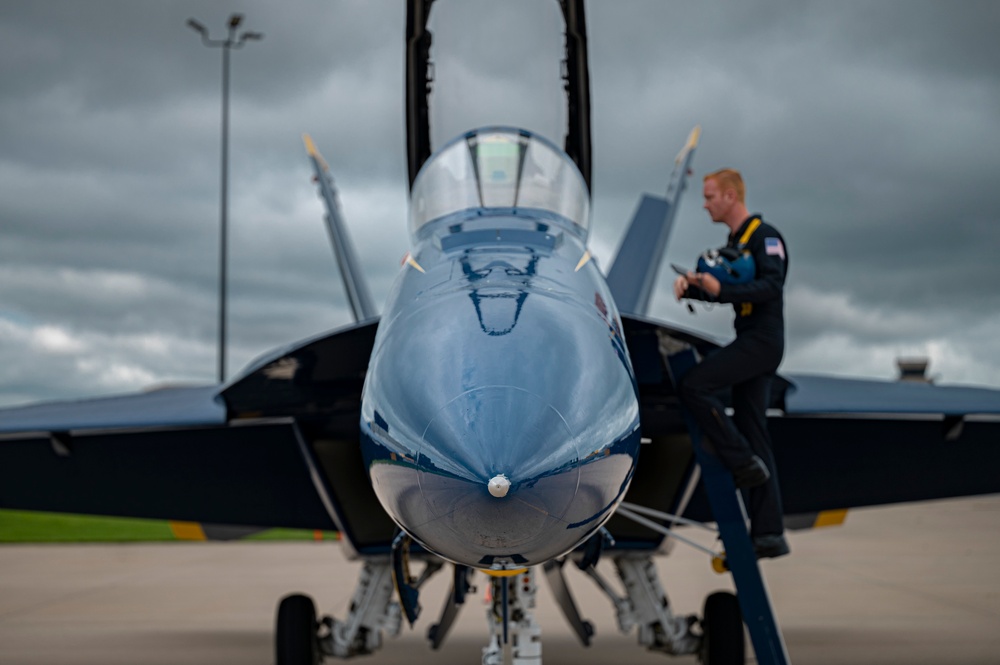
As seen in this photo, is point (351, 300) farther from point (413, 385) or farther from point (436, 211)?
point (413, 385)

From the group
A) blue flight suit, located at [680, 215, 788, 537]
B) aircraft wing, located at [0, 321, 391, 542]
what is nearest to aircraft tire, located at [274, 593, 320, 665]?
aircraft wing, located at [0, 321, 391, 542]

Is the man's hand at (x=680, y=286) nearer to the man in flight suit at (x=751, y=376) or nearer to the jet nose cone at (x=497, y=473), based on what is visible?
the man in flight suit at (x=751, y=376)

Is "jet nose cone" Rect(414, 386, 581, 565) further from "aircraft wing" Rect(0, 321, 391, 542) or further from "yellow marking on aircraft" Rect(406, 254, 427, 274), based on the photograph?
"aircraft wing" Rect(0, 321, 391, 542)

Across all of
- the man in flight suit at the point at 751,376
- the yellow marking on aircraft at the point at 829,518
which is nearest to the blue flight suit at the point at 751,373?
the man in flight suit at the point at 751,376

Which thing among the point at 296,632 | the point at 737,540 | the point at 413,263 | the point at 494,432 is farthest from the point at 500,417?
the point at 296,632

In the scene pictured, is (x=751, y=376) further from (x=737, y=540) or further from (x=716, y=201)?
(x=716, y=201)

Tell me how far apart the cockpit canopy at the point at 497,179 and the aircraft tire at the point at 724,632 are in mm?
2972

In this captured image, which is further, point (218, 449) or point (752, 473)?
point (218, 449)

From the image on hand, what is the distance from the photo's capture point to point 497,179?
494 cm

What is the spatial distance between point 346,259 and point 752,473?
4.34 meters

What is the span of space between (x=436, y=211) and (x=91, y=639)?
21.2 feet

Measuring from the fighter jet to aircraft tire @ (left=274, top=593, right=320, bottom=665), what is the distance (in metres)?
0.01

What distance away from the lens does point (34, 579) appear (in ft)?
47.2

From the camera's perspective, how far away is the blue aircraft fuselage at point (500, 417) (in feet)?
9.61
